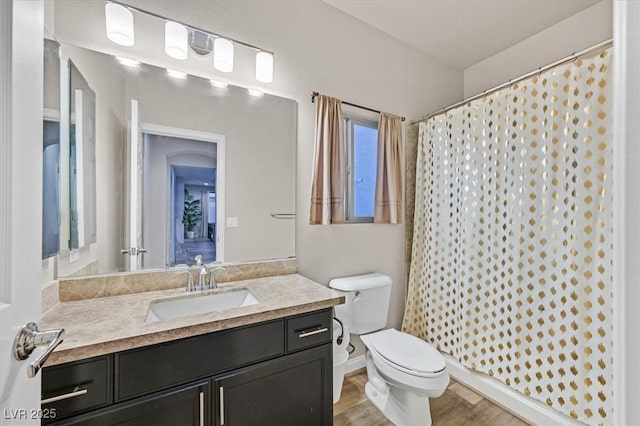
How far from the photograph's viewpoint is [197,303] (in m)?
1.31

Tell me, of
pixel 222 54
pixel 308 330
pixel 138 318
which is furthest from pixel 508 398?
pixel 222 54

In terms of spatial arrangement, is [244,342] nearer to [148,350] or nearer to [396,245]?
[148,350]

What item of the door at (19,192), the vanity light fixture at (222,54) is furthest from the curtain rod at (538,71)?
the door at (19,192)

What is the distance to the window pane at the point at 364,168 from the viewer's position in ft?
6.97

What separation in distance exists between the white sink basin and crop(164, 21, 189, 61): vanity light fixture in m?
1.23

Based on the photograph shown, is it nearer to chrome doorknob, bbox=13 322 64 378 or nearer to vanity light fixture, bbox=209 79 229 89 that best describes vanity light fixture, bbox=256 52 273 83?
vanity light fixture, bbox=209 79 229 89

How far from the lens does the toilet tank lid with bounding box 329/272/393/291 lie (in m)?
1.82

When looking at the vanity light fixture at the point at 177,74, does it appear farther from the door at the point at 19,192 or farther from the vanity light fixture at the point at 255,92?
the door at the point at 19,192

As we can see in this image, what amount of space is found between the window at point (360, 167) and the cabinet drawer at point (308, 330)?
93 centimetres

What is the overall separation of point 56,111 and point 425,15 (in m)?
2.28

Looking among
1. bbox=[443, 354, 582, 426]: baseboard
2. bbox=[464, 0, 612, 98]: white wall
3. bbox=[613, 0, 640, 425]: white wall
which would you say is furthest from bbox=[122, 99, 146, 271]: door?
bbox=[464, 0, 612, 98]: white wall

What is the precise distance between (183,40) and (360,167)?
1.37 m

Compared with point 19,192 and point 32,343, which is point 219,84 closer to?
point 19,192

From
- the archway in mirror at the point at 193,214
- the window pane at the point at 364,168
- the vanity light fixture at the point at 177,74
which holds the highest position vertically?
the vanity light fixture at the point at 177,74
